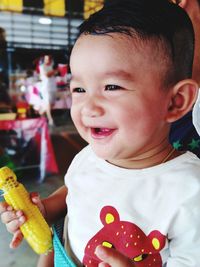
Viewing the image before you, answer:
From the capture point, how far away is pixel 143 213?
682 mm

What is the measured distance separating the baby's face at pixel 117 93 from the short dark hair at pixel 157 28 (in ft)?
0.05

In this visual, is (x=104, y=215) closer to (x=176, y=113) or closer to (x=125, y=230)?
(x=125, y=230)

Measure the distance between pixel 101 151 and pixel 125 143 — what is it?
5 centimetres

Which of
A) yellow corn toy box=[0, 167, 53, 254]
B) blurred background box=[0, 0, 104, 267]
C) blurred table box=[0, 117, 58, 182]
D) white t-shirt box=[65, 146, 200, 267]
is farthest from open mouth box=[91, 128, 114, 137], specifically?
blurred table box=[0, 117, 58, 182]

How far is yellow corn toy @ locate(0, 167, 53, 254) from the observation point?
76cm

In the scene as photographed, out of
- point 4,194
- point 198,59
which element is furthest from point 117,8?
point 4,194

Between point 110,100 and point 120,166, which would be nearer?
point 110,100

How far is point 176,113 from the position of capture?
2.32 feet

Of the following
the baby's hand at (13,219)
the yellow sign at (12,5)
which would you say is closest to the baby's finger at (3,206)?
the baby's hand at (13,219)

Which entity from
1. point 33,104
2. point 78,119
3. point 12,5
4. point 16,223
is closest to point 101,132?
point 78,119

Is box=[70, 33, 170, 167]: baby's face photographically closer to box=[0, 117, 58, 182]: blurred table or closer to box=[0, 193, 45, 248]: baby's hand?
box=[0, 193, 45, 248]: baby's hand

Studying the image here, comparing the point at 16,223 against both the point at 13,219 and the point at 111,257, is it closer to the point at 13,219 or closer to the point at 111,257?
the point at 13,219

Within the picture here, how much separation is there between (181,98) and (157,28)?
0.46 ft

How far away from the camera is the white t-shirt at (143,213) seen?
639 millimetres
